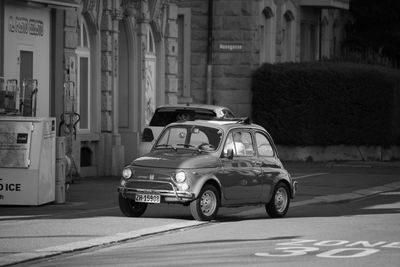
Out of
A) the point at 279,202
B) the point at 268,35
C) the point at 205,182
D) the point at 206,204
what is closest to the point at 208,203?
the point at 206,204

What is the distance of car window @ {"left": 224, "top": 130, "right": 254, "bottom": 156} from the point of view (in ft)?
62.5

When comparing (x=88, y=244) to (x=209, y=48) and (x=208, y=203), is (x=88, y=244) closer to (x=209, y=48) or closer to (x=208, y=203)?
(x=208, y=203)

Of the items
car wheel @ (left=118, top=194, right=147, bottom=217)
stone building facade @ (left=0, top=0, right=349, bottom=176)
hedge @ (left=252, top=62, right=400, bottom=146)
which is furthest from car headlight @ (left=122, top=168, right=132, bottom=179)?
hedge @ (left=252, top=62, right=400, bottom=146)

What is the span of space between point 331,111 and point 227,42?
3.71 m

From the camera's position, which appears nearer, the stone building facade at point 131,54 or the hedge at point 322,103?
the stone building facade at point 131,54

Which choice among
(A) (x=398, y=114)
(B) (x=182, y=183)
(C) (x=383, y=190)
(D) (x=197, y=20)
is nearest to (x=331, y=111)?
(A) (x=398, y=114)

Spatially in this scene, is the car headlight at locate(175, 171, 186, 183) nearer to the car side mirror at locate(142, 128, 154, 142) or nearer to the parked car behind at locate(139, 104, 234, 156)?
the parked car behind at locate(139, 104, 234, 156)

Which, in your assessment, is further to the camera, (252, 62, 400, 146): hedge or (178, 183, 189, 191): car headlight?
(252, 62, 400, 146): hedge

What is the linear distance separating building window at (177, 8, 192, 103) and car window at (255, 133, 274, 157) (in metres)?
16.4

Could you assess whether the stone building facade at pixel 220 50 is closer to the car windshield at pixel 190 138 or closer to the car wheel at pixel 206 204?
the car windshield at pixel 190 138

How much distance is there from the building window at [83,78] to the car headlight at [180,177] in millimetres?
10362

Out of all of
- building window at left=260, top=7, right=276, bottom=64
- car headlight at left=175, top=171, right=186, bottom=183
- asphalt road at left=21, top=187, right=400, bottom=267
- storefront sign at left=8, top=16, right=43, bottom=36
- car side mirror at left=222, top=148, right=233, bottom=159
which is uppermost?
building window at left=260, top=7, right=276, bottom=64

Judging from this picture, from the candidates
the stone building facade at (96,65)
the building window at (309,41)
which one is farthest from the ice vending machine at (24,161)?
the building window at (309,41)

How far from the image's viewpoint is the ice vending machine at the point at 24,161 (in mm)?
20156
